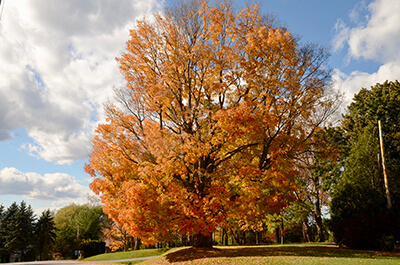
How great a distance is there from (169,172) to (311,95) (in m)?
9.42

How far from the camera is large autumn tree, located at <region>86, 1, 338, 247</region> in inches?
514

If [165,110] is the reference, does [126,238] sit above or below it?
below

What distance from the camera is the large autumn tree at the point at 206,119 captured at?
13055mm

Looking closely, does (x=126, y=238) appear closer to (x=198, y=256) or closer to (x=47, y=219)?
(x=47, y=219)

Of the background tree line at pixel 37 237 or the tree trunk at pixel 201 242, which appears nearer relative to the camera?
the tree trunk at pixel 201 242

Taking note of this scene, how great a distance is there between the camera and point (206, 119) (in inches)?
594

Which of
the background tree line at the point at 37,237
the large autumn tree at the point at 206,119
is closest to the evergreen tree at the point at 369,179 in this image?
the large autumn tree at the point at 206,119

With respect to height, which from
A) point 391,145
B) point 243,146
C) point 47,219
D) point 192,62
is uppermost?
point 192,62

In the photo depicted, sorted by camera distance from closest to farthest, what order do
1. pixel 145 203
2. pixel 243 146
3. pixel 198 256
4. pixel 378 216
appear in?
pixel 145 203
pixel 198 256
pixel 243 146
pixel 378 216

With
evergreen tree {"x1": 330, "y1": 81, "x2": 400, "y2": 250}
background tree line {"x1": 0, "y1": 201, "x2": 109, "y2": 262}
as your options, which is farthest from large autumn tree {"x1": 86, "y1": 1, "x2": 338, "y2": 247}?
background tree line {"x1": 0, "y1": 201, "x2": 109, "y2": 262}

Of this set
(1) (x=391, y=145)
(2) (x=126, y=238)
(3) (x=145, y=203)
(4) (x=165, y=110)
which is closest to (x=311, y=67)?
(4) (x=165, y=110)

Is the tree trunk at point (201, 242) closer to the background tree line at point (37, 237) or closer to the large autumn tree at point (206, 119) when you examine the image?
the large autumn tree at point (206, 119)

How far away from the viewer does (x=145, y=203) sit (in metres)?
12.3

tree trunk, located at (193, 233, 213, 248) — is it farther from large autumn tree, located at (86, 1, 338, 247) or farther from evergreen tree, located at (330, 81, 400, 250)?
evergreen tree, located at (330, 81, 400, 250)
